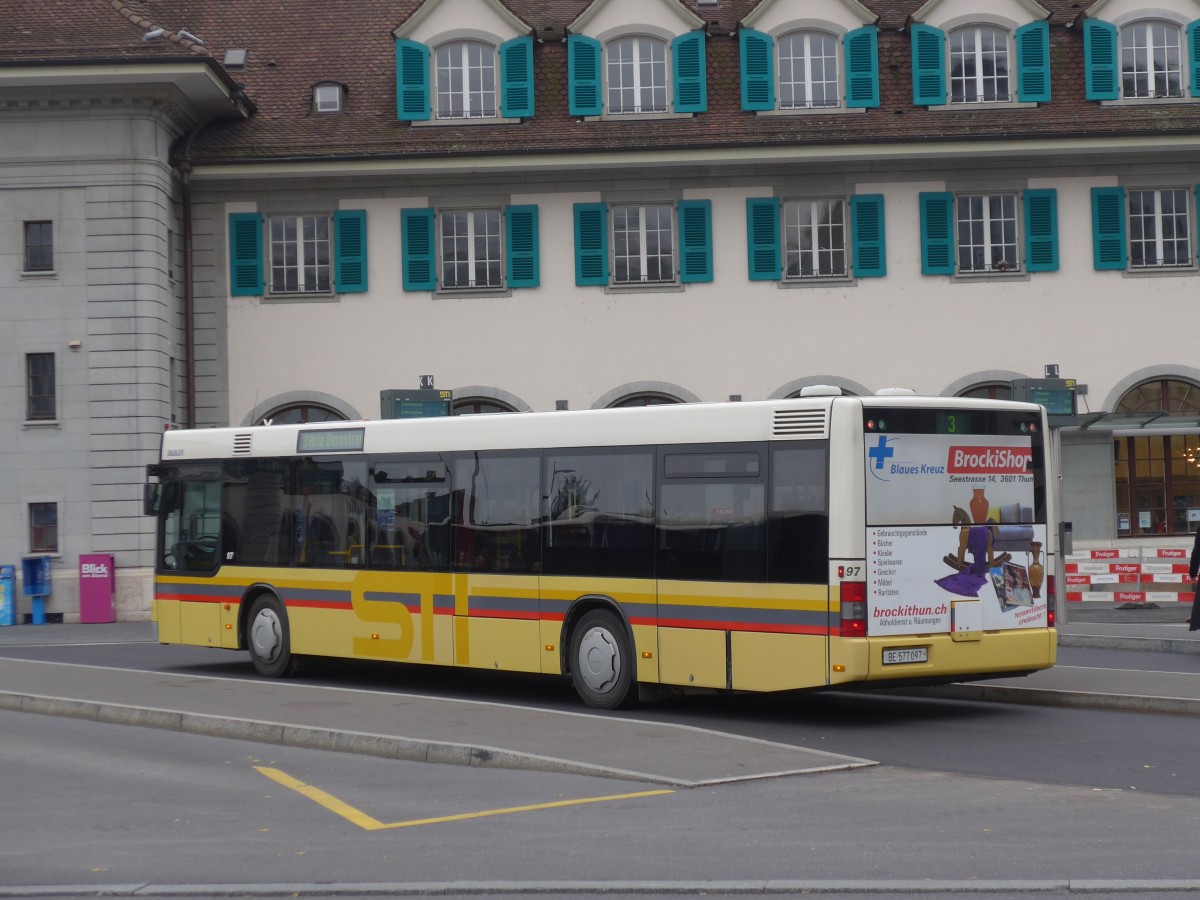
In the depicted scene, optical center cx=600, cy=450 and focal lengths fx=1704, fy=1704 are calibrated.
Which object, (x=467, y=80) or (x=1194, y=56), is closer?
(x=1194, y=56)

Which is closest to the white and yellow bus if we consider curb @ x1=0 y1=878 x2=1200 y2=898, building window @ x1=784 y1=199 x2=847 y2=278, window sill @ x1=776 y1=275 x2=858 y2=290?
curb @ x1=0 y1=878 x2=1200 y2=898

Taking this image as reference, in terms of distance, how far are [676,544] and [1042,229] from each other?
721 inches

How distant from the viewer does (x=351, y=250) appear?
31016 millimetres

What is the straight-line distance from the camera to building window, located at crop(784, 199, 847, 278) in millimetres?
30656

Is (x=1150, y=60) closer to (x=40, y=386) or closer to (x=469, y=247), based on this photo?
(x=469, y=247)

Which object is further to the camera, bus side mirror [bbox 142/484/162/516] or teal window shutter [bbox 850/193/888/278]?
teal window shutter [bbox 850/193/888/278]

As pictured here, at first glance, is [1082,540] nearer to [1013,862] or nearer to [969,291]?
[969,291]

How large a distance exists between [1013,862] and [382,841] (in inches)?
124

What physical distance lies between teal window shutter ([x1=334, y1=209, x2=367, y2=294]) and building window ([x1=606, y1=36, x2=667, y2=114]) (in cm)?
504

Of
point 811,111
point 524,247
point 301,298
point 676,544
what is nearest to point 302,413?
point 301,298

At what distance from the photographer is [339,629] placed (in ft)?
56.7

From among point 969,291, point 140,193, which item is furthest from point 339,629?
point 969,291

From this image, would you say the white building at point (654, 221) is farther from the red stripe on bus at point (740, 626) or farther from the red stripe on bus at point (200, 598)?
the red stripe on bus at point (740, 626)

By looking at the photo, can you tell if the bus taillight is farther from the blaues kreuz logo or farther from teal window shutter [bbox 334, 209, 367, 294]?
teal window shutter [bbox 334, 209, 367, 294]
